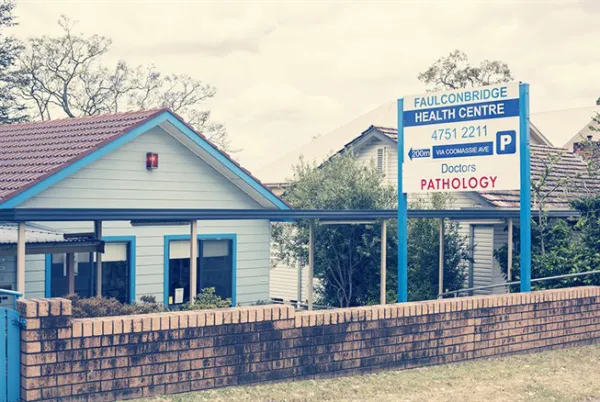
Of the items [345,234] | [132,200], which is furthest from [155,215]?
[345,234]

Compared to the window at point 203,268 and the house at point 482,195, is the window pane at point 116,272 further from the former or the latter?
the house at point 482,195

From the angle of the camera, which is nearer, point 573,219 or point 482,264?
point 573,219

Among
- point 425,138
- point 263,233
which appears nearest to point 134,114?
point 263,233

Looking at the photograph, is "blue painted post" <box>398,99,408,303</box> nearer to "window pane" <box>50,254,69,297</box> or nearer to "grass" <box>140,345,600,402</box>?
"grass" <box>140,345,600,402</box>

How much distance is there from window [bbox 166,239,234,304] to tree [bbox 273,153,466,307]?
345 centimetres

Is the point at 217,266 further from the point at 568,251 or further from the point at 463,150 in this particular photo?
the point at 568,251

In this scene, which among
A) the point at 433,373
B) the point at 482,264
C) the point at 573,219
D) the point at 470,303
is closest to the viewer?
the point at 433,373

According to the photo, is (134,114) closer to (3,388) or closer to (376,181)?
(376,181)

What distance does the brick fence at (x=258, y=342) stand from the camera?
7.86 m

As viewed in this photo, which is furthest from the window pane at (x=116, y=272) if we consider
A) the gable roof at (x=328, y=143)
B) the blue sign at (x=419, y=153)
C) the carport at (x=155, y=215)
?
the gable roof at (x=328, y=143)

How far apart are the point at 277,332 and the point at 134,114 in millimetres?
8484

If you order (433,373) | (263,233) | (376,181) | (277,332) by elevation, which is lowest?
(433,373)

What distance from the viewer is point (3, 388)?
25.4 feet

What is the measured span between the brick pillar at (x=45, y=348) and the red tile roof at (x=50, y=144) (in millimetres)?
6135
